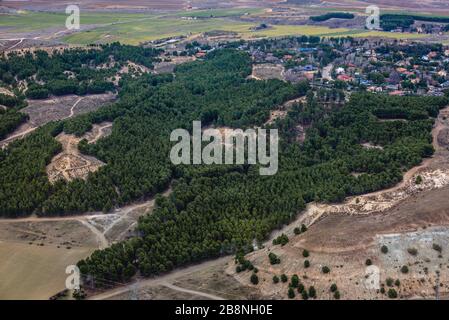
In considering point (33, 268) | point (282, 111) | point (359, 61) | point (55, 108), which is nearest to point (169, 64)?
point (55, 108)

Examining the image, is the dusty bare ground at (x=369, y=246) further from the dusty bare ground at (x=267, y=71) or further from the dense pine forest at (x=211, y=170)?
the dusty bare ground at (x=267, y=71)

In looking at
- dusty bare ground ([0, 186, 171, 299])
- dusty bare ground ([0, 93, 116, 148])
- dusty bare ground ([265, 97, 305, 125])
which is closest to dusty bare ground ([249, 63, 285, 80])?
dusty bare ground ([265, 97, 305, 125])

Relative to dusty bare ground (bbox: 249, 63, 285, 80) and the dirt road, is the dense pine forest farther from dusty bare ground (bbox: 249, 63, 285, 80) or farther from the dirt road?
dusty bare ground (bbox: 249, 63, 285, 80)

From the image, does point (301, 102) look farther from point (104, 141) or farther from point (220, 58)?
point (220, 58)

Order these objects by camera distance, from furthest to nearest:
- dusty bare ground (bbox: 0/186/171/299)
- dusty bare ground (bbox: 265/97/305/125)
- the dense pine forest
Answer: dusty bare ground (bbox: 265/97/305/125) → the dense pine forest → dusty bare ground (bbox: 0/186/171/299)

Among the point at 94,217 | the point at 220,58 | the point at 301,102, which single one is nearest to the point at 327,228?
the point at 94,217

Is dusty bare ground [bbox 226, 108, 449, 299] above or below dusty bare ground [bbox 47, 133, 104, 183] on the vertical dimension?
below

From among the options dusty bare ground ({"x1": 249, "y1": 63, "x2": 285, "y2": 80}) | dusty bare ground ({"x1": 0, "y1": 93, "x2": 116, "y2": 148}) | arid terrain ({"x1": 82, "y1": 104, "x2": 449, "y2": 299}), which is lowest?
arid terrain ({"x1": 82, "y1": 104, "x2": 449, "y2": 299})
